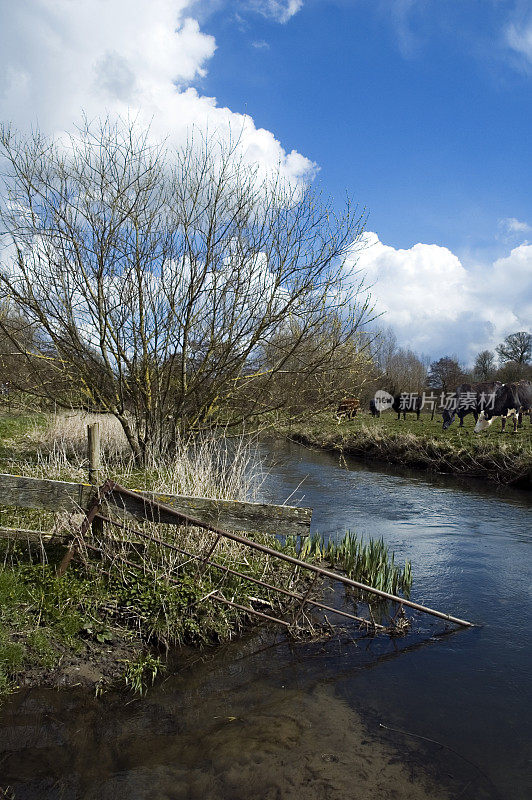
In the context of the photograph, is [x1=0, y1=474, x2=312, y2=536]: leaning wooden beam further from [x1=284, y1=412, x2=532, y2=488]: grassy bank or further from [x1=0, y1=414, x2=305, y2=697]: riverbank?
[x1=284, y1=412, x2=532, y2=488]: grassy bank

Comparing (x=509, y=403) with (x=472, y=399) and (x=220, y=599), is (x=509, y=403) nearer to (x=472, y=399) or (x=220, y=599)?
(x=472, y=399)

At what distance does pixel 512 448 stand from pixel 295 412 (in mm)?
10213

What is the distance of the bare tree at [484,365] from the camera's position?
170 ft

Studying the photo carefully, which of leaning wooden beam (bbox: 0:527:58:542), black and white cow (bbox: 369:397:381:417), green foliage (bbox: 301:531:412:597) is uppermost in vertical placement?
black and white cow (bbox: 369:397:381:417)

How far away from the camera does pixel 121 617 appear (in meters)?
5.68

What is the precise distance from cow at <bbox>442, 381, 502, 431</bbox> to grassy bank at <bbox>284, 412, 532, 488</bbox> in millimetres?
620

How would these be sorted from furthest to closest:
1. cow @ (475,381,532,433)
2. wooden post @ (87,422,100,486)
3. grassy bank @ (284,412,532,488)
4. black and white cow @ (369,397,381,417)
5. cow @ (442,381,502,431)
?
black and white cow @ (369,397,381,417)
cow @ (442,381,502,431)
cow @ (475,381,532,433)
grassy bank @ (284,412,532,488)
wooden post @ (87,422,100,486)

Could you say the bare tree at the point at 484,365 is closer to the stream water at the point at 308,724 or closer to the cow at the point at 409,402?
the cow at the point at 409,402

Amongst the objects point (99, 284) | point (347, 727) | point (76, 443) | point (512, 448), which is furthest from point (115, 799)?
point (512, 448)

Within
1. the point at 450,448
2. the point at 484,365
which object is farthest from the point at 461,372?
the point at 450,448

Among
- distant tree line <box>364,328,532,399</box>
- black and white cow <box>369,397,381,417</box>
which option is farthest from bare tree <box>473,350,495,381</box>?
black and white cow <box>369,397,381,417</box>

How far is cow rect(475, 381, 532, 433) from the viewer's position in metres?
23.6

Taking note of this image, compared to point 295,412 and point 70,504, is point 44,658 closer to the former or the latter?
point 70,504

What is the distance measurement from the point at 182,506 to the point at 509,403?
832 inches
